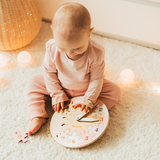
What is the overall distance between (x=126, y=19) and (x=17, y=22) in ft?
2.10

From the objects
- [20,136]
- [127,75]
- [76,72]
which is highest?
[76,72]

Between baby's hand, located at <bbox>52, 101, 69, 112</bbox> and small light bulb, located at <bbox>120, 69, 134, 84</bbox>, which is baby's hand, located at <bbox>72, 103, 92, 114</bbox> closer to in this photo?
baby's hand, located at <bbox>52, 101, 69, 112</bbox>

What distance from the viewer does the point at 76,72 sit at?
816 mm

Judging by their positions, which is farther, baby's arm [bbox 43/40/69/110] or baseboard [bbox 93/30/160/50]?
baseboard [bbox 93/30/160/50]

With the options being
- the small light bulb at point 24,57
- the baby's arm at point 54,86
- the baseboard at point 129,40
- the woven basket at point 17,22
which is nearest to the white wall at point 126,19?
the baseboard at point 129,40

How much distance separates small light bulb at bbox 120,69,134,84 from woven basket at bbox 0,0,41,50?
599 mm

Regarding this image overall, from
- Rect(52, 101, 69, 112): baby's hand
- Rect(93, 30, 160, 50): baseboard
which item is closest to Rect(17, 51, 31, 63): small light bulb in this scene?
Rect(52, 101, 69, 112): baby's hand

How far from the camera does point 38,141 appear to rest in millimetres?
841

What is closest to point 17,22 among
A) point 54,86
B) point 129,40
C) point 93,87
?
point 54,86

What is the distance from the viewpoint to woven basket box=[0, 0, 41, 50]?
1029mm

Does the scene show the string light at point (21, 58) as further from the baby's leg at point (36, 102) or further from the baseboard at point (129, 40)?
the baseboard at point (129, 40)

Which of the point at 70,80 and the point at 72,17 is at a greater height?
the point at 72,17

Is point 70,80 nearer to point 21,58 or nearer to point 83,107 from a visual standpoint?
point 83,107

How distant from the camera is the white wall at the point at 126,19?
3.62 feet
